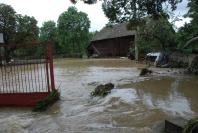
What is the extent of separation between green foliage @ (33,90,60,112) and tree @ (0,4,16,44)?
1653 inches

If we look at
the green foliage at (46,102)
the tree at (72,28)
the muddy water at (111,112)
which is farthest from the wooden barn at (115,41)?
the green foliage at (46,102)

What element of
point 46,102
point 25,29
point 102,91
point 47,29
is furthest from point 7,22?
point 46,102

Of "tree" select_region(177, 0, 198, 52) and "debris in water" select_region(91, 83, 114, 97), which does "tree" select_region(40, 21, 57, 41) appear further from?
"debris in water" select_region(91, 83, 114, 97)

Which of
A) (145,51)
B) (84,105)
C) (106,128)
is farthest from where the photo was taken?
(145,51)

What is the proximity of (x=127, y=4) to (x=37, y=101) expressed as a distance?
173 inches

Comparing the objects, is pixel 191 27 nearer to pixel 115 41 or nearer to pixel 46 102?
pixel 46 102

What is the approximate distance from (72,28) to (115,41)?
20.9 meters

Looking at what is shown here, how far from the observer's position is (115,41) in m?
53.9

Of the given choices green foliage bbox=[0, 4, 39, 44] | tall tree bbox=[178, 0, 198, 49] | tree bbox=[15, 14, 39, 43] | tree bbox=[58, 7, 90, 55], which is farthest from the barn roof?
tall tree bbox=[178, 0, 198, 49]

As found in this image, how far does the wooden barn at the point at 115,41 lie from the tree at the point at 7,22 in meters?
13.5

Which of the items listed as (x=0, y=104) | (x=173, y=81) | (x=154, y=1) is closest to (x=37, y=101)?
(x=0, y=104)

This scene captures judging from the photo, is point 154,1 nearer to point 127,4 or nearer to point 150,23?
point 127,4

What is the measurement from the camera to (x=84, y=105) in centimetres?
1156

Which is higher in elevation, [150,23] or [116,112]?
[150,23]
